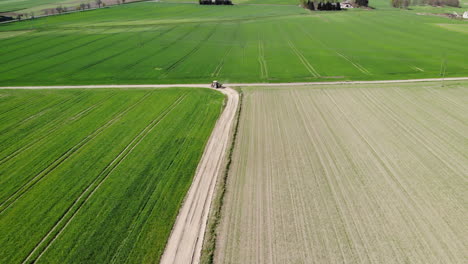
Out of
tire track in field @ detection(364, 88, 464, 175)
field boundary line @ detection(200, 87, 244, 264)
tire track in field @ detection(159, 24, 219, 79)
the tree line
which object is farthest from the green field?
the tree line

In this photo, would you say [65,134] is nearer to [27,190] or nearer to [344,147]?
[27,190]

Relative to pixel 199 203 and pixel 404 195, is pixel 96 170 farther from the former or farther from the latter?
pixel 404 195

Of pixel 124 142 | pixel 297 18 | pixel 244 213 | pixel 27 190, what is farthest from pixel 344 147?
pixel 297 18

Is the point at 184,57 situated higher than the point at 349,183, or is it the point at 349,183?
the point at 184,57

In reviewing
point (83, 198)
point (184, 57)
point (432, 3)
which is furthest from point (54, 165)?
point (432, 3)

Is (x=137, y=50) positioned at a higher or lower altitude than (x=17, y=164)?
higher
